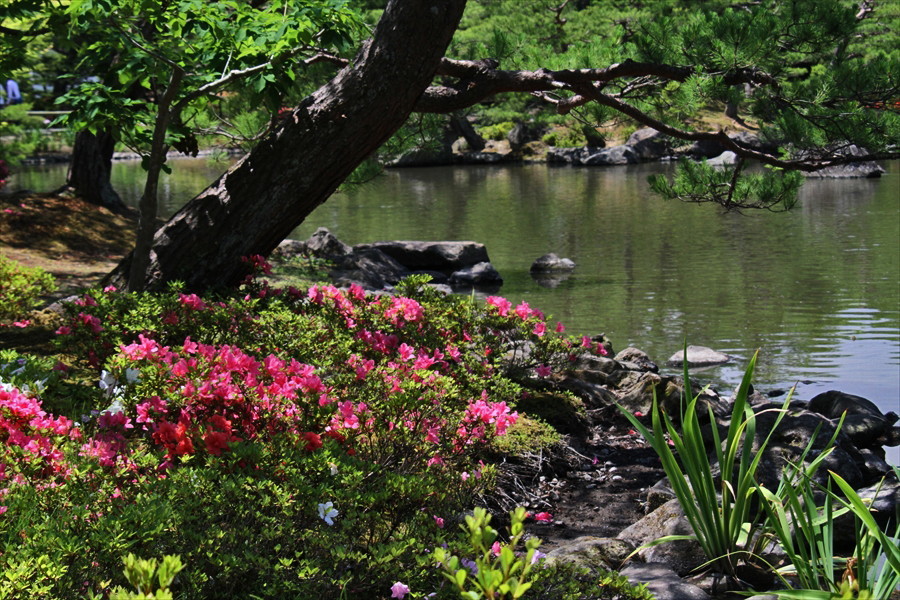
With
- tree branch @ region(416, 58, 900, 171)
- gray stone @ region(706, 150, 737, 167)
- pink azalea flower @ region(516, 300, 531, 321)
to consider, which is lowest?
pink azalea flower @ region(516, 300, 531, 321)

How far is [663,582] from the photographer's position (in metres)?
3.20

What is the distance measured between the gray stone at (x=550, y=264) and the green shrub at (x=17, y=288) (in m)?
7.02

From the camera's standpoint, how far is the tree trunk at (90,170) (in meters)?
12.0

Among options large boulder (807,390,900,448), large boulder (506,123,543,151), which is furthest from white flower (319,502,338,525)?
large boulder (506,123,543,151)

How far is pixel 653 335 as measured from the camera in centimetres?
845

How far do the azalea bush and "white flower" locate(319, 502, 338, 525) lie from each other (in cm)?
1

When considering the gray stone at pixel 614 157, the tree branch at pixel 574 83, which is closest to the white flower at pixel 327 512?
the tree branch at pixel 574 83

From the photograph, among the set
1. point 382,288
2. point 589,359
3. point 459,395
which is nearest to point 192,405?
point 459,395

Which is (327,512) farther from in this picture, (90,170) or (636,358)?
(90,170)

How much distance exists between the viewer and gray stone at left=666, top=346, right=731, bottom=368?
7.46 metres

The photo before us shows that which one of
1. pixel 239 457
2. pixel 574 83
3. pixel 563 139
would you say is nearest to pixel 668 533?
pixel 239 457

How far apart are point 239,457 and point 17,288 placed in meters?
3.31

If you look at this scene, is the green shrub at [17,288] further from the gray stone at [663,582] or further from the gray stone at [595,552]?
the gray stone at [663,582]

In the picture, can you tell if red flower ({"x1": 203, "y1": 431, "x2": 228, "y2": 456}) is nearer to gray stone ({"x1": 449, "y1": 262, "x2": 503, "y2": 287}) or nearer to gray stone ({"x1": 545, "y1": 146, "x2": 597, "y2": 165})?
gray stone ({"x1": 449, "y1": 262, "x2": 503, "y2": 287})
